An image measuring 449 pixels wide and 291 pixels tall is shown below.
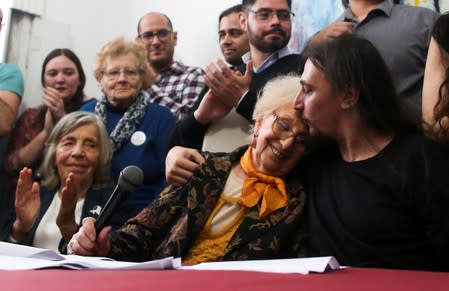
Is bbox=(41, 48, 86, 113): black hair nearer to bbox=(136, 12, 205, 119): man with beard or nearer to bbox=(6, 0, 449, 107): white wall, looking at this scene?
bbox=(136, 12, 205, 119): man with beard

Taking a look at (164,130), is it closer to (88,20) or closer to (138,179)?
(138,179)

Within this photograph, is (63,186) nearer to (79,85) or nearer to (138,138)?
(138,138)

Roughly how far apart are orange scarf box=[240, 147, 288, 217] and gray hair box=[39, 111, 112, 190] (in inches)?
37.4

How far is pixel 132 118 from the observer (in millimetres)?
2590

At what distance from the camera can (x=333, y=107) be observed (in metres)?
1.45

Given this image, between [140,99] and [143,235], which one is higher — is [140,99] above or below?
Answer: above

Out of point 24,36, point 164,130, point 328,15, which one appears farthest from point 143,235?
point 24,36

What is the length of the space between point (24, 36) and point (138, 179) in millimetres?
3049

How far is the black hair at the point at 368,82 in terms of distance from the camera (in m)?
1.43

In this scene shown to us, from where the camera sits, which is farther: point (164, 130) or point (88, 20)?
point (88, 20)

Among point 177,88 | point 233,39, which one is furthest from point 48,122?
point 233,39

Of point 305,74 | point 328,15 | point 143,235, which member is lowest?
point 143,235

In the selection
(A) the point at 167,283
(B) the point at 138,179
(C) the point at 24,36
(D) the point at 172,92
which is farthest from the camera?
(C) the point at 24,36

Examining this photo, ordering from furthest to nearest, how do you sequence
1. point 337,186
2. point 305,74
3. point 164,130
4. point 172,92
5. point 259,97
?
point 172,92, point 164,130, point 259,97, point 305,74, point 337,186
